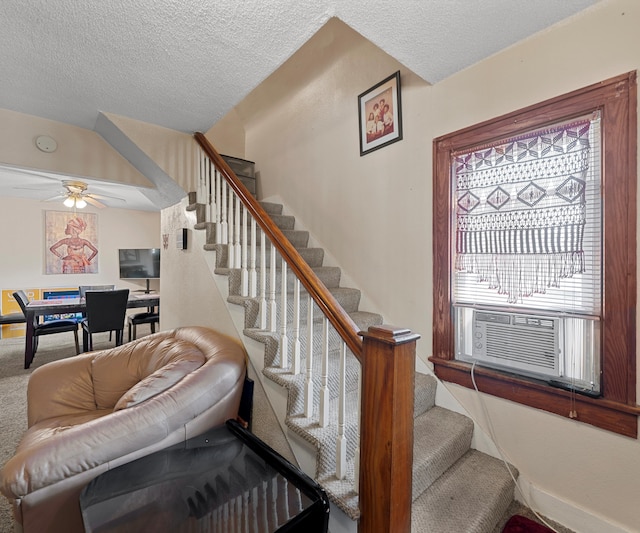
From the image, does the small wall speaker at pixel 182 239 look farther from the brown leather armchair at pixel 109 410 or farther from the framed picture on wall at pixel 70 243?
the framed picture on wall at pixel 70 243

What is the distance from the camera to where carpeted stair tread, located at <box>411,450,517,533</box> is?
4.39ft

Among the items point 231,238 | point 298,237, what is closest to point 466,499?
point 231,238

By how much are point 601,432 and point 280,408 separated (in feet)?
5.06

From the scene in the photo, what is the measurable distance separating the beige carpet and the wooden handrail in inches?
33.4

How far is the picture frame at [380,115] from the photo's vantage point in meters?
2.21

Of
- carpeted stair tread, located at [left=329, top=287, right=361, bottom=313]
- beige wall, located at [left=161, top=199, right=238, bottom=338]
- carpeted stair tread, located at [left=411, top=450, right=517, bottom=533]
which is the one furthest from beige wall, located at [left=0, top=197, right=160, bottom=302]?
carpeted stair tread, located at [left=411, top=450, right=517, bottom=533]

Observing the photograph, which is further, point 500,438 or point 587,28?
point 500,438

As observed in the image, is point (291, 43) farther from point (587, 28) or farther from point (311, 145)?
point (587, 28)

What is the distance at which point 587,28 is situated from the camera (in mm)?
1414

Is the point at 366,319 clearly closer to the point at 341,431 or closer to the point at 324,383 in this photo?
the point at 324,383

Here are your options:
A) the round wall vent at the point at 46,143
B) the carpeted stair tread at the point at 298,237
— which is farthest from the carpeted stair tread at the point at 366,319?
the round wall vent at the point at 46,143

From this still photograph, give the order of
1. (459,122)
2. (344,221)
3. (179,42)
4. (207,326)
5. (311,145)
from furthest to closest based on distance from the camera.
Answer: (311,145)
(344,221)
(207,326)
(459,122)
(179,42)

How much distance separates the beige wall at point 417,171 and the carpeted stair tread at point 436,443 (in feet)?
0.45

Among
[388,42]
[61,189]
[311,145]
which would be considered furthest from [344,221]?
[61,189]
